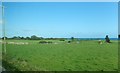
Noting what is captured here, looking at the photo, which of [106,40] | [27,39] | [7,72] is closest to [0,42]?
[7,72]

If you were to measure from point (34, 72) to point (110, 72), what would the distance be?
4923mm

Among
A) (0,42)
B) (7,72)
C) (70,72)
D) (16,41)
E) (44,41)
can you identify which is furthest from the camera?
(44,41)

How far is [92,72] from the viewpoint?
13.0m

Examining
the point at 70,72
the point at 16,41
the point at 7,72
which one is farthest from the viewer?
the point at 16,41

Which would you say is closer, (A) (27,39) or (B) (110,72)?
(B) (110,72)

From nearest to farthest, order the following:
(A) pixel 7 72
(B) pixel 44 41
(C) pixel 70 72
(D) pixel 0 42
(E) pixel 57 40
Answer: (A) pixel 7 72, (C) pixel 70 72, (D) pixel 0 42, (B) pixel 44 41, (E) pixel 57 40

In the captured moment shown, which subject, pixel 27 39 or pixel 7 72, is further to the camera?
pixel 27 39

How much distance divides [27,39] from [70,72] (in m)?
49.5

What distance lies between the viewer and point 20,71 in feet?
33.8

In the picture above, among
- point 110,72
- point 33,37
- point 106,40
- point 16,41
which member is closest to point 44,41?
point 33,37

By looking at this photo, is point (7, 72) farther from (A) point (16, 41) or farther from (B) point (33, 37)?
(B) point (33, 37)

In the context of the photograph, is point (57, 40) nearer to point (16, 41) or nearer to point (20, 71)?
point (16, 41)

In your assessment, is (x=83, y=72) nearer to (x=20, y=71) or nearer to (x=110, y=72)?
(x=110, y=72)

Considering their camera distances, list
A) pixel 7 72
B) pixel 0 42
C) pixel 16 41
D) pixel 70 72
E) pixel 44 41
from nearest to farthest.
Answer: pixel 7 72
pixel 70 72
pixel 0 42
pixel 16 41
pixel 44 41
